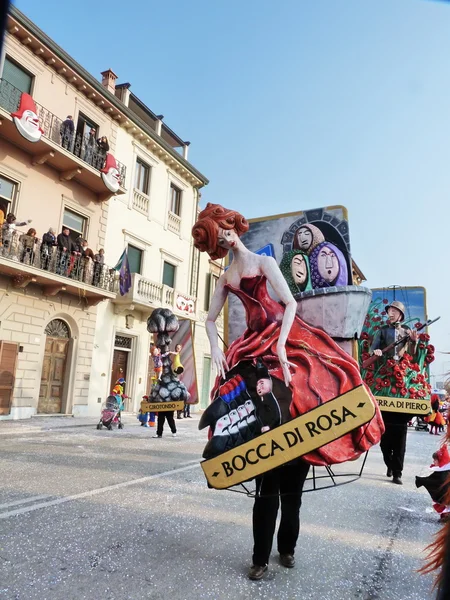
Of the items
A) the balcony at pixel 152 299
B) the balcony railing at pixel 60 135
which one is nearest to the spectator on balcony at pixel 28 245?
the balcony railing at pixel 60 135

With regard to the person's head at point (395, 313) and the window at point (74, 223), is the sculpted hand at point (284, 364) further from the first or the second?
the window at point (74, 223)

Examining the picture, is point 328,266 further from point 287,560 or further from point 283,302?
point 287,560

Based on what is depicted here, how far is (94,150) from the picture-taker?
49.2ft

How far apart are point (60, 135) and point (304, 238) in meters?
12.9

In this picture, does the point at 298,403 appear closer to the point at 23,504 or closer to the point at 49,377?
the point at 23,504

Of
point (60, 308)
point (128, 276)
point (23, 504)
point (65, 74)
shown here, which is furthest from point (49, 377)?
point (23, 504)

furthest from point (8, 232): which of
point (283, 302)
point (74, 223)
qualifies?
point (283, 302)

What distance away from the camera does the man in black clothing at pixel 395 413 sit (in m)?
5.64

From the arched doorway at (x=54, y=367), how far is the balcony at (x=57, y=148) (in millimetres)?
4809

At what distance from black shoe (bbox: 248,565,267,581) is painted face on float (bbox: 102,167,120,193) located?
14.1 metres

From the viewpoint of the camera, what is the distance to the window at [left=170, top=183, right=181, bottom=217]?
20281 mm

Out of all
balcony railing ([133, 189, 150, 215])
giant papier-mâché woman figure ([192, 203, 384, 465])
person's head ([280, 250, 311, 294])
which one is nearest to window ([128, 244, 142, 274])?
balcony railing ([133, 189, 150, 215])

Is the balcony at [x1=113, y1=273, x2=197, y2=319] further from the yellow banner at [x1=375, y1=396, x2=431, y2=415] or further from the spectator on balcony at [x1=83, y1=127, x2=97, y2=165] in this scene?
the yellow banner at [x1=375, y1=396, x2=431, y2=415]

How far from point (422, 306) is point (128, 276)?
10.6 meters
